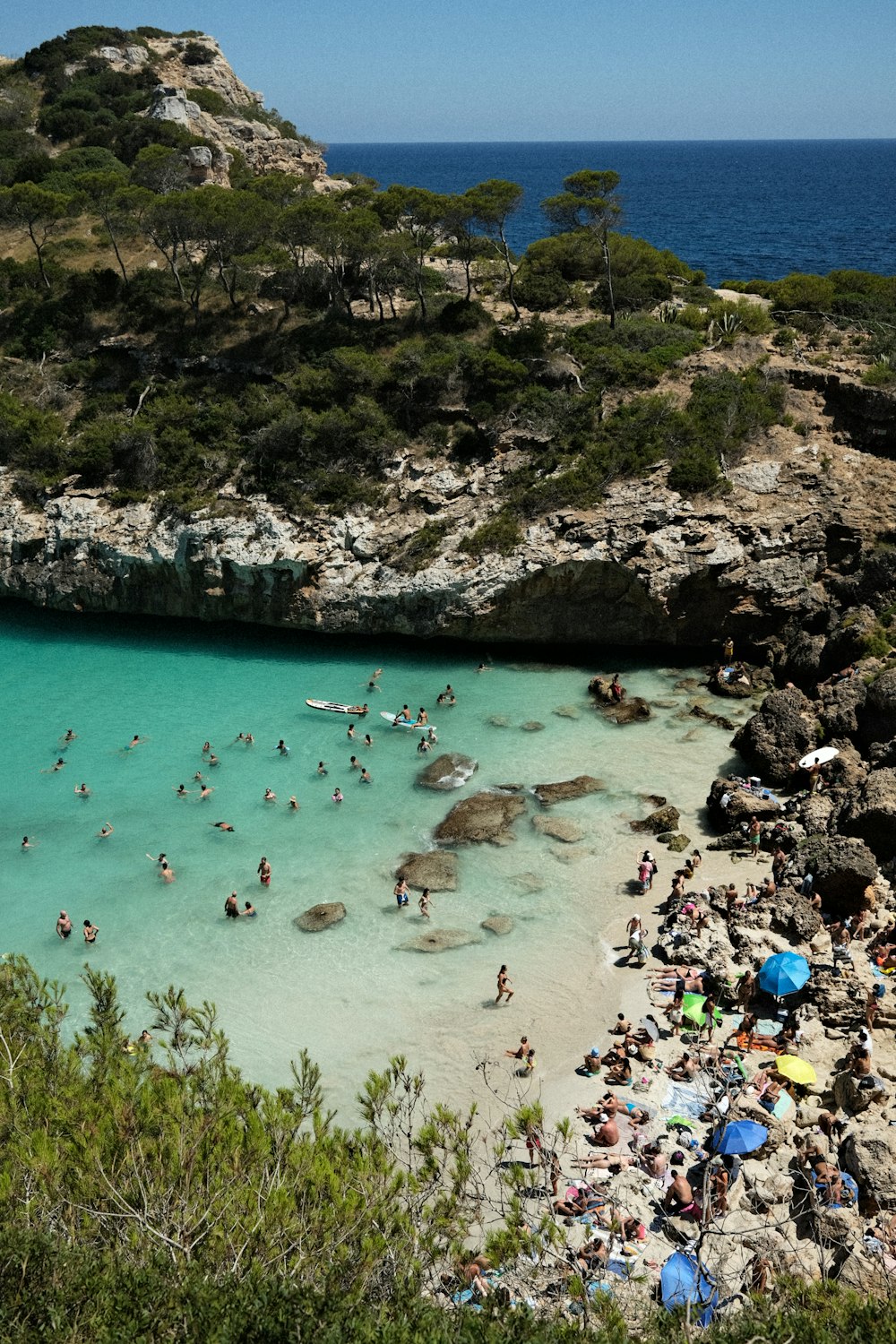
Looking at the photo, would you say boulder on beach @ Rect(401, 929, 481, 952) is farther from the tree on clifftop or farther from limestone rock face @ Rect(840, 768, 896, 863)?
the tree on clifftop

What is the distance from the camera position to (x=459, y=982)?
62.5ft

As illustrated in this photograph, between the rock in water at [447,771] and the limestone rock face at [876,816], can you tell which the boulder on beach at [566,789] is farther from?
the limestone rock face at [876,816]

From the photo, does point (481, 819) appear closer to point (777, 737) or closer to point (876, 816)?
point (777, 737)

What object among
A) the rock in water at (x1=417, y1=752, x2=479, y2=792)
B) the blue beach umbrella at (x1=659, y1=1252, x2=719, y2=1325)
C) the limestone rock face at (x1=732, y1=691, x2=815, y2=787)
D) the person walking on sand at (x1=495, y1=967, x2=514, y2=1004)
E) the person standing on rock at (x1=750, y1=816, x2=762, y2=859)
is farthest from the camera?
the rock in water at (x1=417, y1=752, x2=479, y2=792)

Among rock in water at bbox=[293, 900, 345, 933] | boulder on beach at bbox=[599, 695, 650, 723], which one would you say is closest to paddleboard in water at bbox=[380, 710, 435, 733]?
boulder on beach at bbox=[599, 695, 650, 723]

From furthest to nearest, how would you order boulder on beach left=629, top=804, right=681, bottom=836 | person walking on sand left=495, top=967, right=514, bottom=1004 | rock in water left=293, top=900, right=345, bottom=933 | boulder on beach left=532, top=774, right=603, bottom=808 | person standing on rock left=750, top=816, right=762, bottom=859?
boulder on beach left=532, top=774, right=603, bottom=808
boulder on beach left=629, top=804, right=681, bottom=836
person standing on rock left=750, top=816, right=762, bottom=859
rock in water left=293, top=900, right=345, bottom=933
person walking on sand left=495, top=967, right=514, bottom=1004

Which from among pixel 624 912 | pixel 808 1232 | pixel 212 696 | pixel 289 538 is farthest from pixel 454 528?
pixel 808 1232

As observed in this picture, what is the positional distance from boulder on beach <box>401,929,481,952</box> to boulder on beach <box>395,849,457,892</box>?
4.59ft

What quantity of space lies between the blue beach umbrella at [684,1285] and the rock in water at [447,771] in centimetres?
1427

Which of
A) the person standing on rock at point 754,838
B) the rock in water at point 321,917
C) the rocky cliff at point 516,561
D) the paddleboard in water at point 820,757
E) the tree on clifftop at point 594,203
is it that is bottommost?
the rock in water at point 321,917

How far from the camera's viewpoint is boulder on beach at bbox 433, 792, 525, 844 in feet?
76.5

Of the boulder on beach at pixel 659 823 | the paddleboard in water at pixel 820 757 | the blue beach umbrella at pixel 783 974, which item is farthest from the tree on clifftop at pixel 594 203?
the blue beach umbrella at pixel 783 974

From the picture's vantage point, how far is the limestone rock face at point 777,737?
2416cm

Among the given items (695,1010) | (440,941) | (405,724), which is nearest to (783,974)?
(695,1010)
